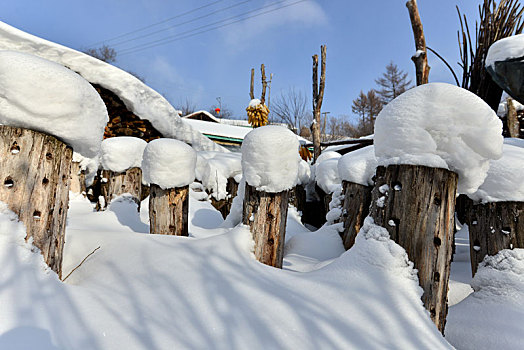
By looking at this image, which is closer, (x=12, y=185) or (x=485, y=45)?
(x=12, y=185)

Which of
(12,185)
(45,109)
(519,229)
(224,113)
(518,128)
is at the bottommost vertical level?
(519,229)

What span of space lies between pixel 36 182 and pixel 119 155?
284cm

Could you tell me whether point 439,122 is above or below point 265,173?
above

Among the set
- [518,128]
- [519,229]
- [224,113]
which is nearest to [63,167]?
[519,229]

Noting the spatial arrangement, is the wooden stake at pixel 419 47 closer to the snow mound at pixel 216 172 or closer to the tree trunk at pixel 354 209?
the tree trunk at pixel 354 209

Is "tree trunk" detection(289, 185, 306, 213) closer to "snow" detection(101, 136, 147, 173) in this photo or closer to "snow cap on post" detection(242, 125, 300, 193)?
"snow" detection(101, 136, 147, 173)

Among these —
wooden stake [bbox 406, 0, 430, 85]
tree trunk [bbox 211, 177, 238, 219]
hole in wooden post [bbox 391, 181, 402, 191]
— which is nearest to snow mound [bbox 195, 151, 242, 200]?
tree trunk [bbox 211, 177, 238, 219]

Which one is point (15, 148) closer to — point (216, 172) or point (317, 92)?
point (216, 172)

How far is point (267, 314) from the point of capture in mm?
1443

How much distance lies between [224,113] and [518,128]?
1172 inches

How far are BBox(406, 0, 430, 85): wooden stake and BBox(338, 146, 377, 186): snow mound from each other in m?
1.78

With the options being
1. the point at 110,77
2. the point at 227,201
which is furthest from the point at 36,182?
the point at 110,77

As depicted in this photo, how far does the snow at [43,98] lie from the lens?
133 cm

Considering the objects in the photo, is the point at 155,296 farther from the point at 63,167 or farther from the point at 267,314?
the point at 63,167
